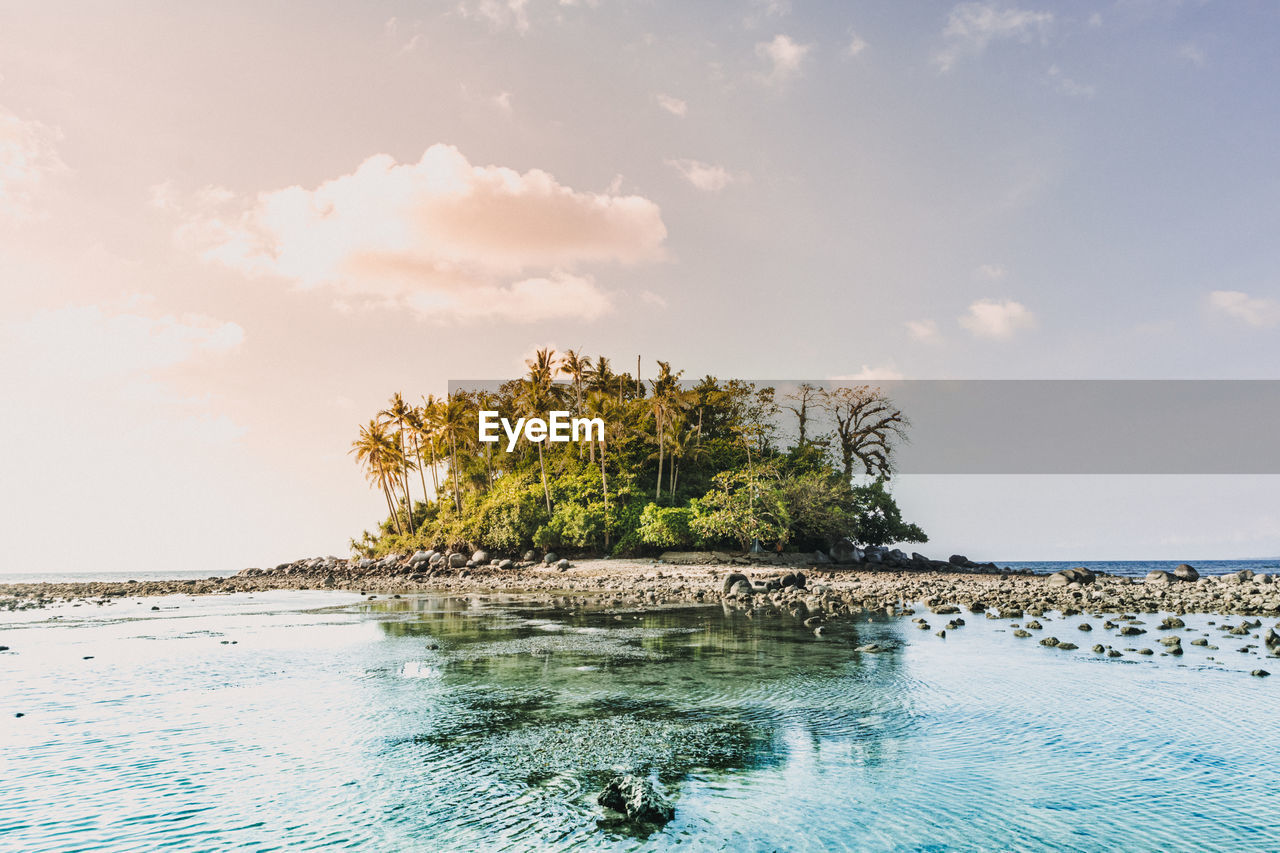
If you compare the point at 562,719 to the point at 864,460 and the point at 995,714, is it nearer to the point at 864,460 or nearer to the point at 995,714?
the point at 995,714

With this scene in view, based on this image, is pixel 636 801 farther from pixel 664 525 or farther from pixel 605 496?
pixel 605 496

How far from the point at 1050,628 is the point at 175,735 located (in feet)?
68.0

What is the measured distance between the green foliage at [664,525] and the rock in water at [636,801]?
37.0 metres

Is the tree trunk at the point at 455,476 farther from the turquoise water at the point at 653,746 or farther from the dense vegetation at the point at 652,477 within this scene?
the turquoise water at the point at 653,746

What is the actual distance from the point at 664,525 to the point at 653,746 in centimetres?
3566

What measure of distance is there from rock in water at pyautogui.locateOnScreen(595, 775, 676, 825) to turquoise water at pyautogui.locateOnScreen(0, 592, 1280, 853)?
21 centimetres

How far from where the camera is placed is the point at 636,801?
6.38 meters

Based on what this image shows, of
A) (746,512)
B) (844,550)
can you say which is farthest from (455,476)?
(844,550)

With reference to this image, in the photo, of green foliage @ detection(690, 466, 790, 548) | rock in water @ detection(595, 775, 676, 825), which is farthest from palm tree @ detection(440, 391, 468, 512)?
rock in water @ detection(595, 775, 676, 825)

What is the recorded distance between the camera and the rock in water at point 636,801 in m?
6.29

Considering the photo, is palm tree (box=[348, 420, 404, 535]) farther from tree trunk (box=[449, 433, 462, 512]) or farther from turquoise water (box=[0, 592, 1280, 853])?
turquoise water (box=[0, 592, 1280, 853])

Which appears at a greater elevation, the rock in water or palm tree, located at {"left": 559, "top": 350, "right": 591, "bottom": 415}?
palm tree, located at {"left": 559, "top": 350, "right": 591, "bottom": 415}

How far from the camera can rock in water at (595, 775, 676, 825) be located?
629 cm

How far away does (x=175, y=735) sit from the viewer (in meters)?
9.54
